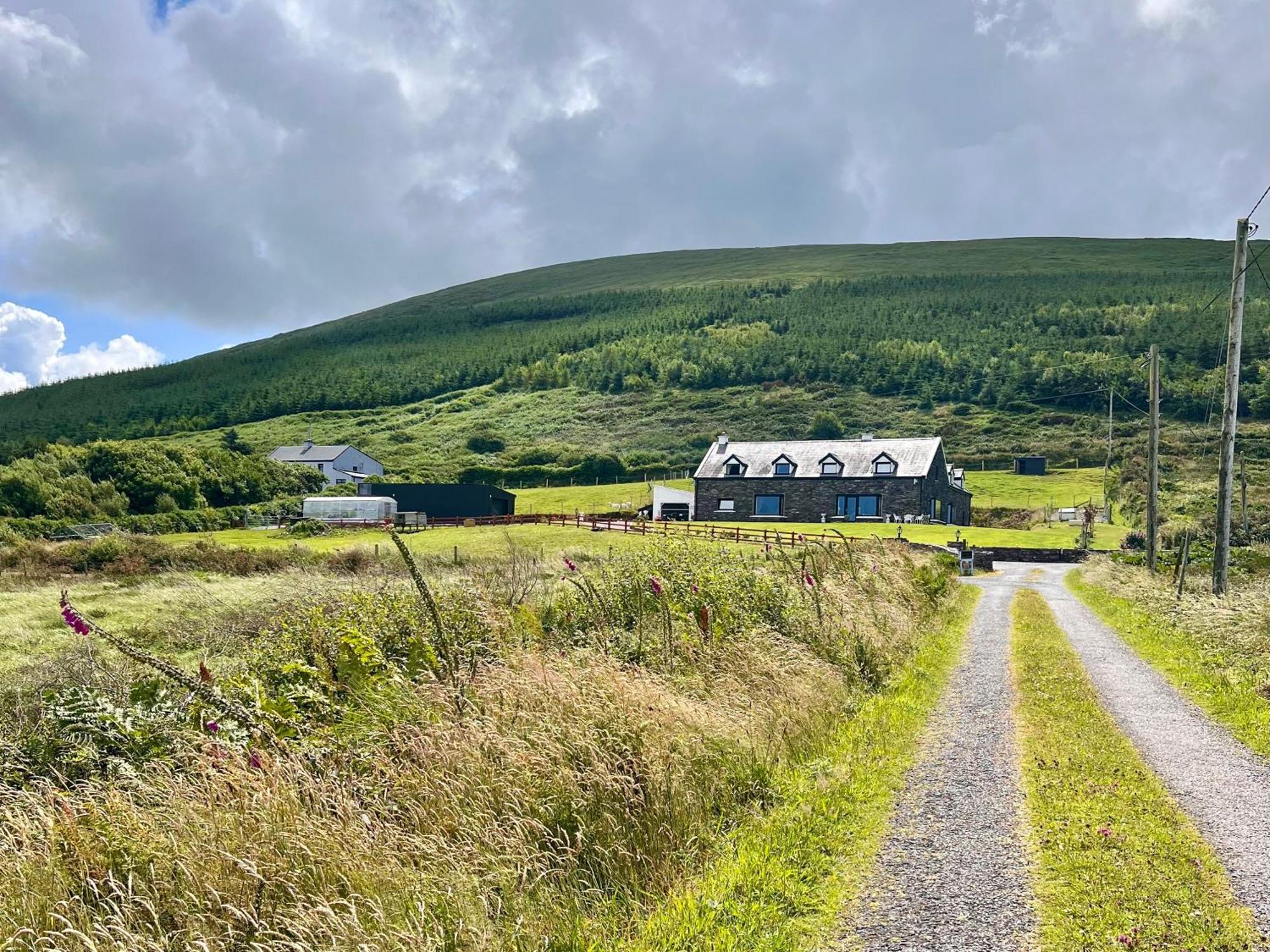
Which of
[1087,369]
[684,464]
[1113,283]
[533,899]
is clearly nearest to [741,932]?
[533,899]

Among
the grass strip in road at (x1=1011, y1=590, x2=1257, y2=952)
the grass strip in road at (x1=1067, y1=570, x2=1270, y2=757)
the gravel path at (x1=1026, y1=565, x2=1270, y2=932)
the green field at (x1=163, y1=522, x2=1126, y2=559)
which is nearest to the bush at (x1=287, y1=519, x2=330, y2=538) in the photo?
the green field at (x1=163, y1=522, x2=1126, y2=559)

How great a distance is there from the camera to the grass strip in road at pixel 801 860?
544cm

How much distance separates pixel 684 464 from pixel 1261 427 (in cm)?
6917

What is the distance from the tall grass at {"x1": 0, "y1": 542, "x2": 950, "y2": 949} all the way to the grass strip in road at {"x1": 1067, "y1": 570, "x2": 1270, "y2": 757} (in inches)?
171

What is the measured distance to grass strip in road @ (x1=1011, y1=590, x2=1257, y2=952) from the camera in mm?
5441

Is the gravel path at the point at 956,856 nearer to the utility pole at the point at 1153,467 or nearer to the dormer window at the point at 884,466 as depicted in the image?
the utility pole at the point at 1153,467

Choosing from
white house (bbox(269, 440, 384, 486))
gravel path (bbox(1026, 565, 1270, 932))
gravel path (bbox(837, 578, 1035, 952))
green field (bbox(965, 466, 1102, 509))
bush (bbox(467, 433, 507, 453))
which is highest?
bush (bbox(467, 433, 507, 453))

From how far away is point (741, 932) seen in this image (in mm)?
5430

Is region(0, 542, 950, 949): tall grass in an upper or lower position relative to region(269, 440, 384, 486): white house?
lower

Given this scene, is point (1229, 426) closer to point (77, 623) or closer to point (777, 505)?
point (77, 623)

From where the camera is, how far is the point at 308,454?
331 feet

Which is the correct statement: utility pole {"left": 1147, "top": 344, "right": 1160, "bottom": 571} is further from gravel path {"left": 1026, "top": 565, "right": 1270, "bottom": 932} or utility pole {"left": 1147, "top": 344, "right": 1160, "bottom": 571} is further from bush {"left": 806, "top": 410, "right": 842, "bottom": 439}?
bush {"left": 806, "top": 410, "right": 842, "bottom": 439}

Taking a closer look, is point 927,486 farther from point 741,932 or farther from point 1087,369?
point 1087,369

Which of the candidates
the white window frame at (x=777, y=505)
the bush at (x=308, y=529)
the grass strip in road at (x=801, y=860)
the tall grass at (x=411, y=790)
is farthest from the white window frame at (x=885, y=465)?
the grass strip in road at (x=801, y=860)
